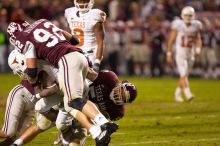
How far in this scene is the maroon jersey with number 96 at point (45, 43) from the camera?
757cm

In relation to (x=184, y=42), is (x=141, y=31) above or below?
below

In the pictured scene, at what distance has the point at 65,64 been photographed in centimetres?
746

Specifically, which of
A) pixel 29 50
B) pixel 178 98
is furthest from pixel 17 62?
pixel 178 98

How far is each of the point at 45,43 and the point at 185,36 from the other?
718 cm

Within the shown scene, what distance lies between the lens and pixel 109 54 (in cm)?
2133

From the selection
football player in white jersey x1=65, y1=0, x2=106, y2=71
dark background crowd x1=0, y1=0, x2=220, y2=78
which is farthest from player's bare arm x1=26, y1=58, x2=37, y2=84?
dark background crowd x1=0, y1=0, x2=220, y2=78

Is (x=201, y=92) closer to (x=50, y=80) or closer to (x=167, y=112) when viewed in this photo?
(x=167, y=112)

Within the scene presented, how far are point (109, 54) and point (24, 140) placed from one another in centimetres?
1369

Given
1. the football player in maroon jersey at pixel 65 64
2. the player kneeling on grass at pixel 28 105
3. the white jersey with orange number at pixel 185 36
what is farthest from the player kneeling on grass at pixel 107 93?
the white jersey with orange number at pixel 185 36

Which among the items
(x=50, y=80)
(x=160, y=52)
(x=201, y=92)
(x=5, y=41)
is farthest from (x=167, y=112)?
(x=5, y=41)

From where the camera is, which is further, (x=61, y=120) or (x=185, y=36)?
(x=185, y=36)

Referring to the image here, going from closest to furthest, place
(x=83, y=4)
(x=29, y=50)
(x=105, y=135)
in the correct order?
(x=105, y=135), (x=29, y=50), (x=83, y=4)

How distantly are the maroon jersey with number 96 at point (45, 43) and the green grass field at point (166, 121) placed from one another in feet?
5.06

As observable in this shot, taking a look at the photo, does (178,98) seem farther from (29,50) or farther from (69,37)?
(29,50)
